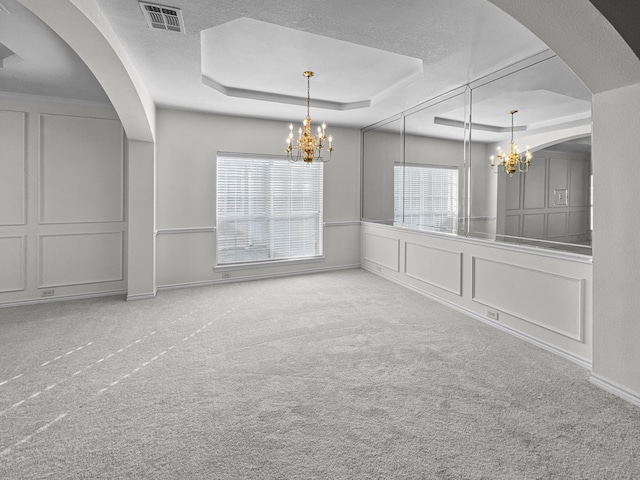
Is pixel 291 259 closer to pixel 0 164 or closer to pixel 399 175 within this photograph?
pixel 399 175

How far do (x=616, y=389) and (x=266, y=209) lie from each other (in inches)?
192

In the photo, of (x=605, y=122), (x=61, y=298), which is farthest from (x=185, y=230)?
(x=605, y=122)

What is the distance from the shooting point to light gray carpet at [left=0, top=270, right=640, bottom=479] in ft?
5.77

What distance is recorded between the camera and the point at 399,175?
221 inches

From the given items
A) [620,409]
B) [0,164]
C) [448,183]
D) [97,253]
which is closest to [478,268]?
[448,183]

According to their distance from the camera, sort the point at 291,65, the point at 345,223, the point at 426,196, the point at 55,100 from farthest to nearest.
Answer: the point at 345,223
the point at 426,196
the point at 55,100
the point at 291,65

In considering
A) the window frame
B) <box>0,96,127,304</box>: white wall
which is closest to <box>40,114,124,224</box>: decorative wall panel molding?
<box>0,96,127,304</box>: white wall

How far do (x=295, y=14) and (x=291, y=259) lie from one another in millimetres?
4157

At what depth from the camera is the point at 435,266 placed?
4723 millimetres

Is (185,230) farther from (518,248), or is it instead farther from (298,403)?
(518,248)

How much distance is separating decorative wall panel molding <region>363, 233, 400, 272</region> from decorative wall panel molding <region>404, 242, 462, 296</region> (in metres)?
0.26

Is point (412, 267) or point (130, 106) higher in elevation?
point (130, 106)

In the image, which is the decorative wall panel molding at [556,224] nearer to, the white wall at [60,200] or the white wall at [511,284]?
the white wall at [511,284]

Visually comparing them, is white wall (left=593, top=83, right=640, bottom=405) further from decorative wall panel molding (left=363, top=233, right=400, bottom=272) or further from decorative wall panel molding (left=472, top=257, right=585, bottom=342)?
decorative wall panel molding (left=363, top=233, right=400, bottom=272)
